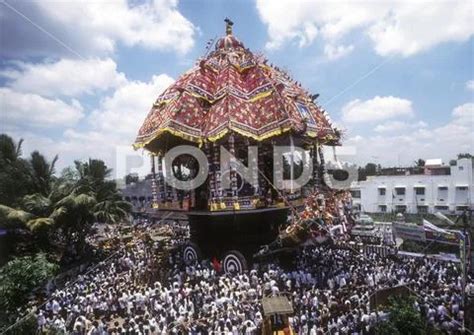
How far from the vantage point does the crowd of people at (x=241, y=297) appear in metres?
11.9

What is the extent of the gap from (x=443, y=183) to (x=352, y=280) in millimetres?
29908

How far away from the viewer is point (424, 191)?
133 feet

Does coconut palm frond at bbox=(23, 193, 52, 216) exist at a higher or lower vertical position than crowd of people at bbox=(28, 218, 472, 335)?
higher

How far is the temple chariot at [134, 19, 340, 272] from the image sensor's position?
1658cm

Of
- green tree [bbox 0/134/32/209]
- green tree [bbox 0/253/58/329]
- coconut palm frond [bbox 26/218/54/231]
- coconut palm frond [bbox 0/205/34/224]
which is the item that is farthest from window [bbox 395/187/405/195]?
green tree [bbox 0/253/58/329]

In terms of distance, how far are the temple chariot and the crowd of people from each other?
6.39 feet

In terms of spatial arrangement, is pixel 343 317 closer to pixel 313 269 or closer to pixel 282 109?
pixel 313 269

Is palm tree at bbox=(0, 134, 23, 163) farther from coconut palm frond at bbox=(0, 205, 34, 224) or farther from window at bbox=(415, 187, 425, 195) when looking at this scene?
window at bbox=(415, 187, 425, 195)

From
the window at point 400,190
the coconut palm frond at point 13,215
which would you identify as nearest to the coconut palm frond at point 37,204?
the coconut palm frond at point 13,215

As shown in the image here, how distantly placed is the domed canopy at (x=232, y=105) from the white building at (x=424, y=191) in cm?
1944

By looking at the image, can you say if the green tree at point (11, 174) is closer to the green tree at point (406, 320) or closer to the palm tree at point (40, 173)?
the palm tree at point (40, 173)

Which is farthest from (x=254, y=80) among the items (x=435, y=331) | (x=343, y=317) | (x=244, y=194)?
(x=435, y=331)

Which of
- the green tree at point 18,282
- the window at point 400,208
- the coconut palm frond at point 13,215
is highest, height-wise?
the coconut palm frond at point 13,215

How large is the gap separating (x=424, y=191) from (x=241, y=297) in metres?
34.2
